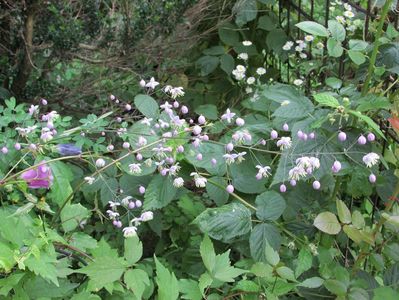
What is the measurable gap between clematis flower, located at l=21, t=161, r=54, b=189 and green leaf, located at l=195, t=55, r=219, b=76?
143 cm

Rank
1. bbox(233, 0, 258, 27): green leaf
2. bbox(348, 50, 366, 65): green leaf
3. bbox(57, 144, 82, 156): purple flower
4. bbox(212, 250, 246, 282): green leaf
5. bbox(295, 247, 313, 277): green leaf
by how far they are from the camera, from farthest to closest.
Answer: bbox(233, 0, 258, 27): green leaf → bbox(348, 50, 366, 65): green leaf → bbox(295, 247, 313, 277): green leaf → bbox(57, 144, 82, 156): purple flower → bbox(212, 250, 246, 282): green leaf

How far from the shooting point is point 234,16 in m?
2.82

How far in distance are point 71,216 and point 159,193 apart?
1.18ft

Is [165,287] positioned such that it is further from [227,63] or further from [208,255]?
[227,63]

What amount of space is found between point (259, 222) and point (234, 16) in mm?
1390

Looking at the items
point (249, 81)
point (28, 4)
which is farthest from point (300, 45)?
point (28, 4)

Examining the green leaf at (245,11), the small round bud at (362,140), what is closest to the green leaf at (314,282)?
the small round bud at (362,140)

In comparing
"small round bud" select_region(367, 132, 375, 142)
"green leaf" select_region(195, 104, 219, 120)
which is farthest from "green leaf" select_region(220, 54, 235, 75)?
"small round bud" select_region(367, 132, 375, 142)

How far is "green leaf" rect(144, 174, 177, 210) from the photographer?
67.8 inches

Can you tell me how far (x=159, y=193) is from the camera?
1.74 m

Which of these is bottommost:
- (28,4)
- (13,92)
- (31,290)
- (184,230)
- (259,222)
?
(184,230)

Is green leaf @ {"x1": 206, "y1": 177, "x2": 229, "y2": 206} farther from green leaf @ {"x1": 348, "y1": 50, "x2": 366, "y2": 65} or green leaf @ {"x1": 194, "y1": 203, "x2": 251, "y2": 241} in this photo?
green leaf @ {"x1": 348, "y1": 50, "x2": 366, "y2": 65}

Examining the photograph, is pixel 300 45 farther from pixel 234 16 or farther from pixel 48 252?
pixel 48 252

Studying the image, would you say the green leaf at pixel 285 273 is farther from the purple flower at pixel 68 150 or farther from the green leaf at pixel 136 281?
the purple flower at pixel 68 150
